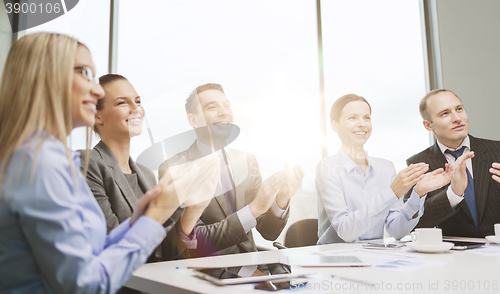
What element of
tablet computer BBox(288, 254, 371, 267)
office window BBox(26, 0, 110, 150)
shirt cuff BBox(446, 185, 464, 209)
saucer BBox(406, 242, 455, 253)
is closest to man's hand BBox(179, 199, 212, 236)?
tablet computer BBox(288, 254, 371, 267)

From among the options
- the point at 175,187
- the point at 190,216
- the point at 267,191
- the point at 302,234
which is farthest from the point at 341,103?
the point at 175,187

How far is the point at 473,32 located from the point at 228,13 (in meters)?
2.80

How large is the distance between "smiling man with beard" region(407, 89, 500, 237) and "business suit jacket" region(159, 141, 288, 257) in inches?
37.8

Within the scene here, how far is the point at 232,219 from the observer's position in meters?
1.70

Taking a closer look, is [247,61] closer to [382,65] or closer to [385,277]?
[382,65]

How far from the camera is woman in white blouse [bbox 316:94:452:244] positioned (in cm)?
186

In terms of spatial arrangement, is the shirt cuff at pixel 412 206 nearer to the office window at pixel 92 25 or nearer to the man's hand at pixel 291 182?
the man's hand at pixel 291 182

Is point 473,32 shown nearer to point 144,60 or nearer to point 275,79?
point 275,79

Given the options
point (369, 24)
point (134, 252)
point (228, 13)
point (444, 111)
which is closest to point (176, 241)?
point (134, 252)

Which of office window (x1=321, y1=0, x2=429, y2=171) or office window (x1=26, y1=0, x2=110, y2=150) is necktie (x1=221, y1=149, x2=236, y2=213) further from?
office window (x1=321, y1=0, x2=429, y2=171)

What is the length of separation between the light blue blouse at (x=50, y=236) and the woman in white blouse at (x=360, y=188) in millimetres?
1454

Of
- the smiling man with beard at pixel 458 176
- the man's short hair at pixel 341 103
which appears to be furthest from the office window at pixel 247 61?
the smiling man with beard at pixel 458 176

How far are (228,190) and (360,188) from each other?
2.83 ft

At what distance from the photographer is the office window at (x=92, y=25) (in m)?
2.87
